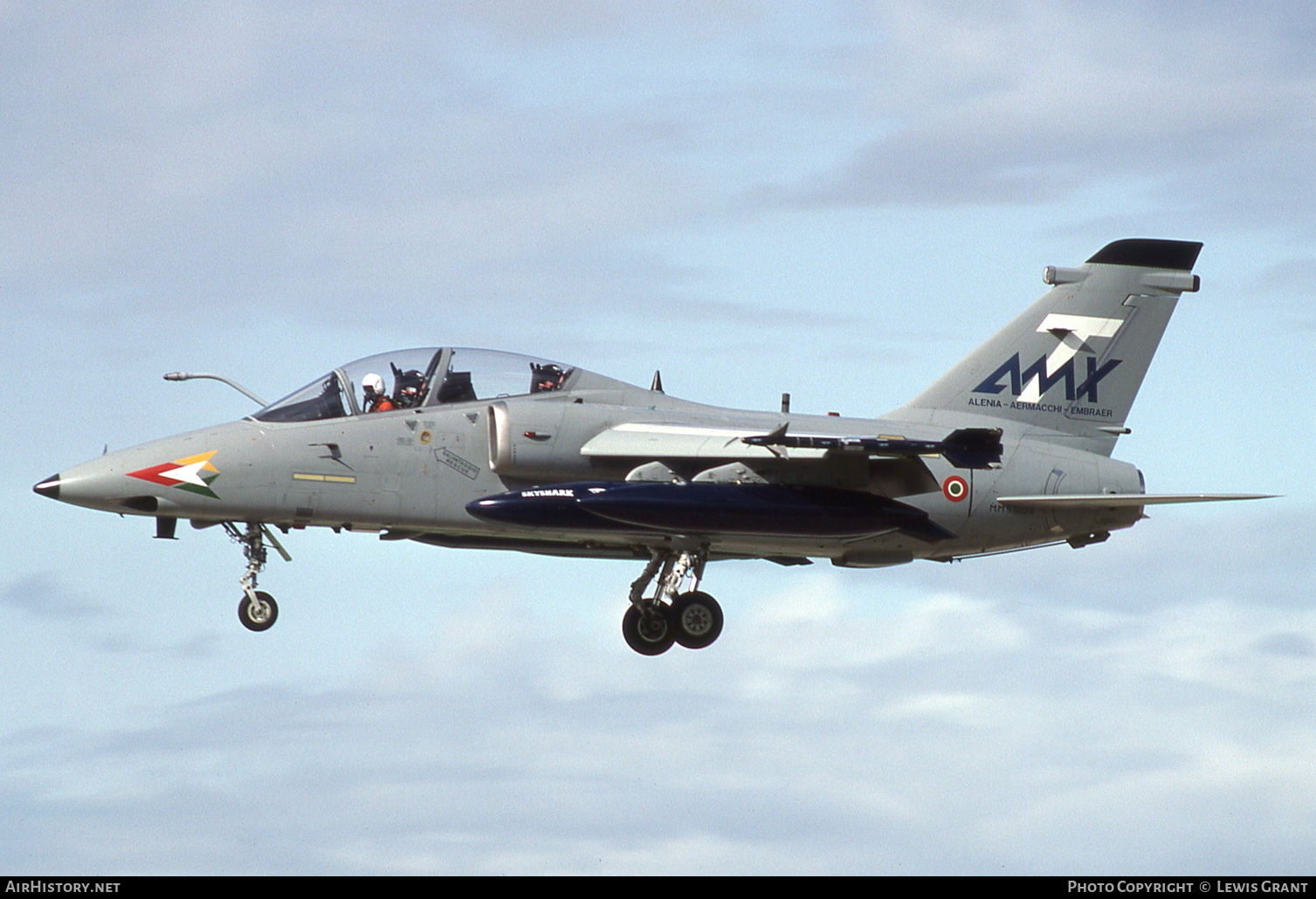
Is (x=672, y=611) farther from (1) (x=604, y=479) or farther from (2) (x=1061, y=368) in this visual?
(2) (x=1061, y=368)

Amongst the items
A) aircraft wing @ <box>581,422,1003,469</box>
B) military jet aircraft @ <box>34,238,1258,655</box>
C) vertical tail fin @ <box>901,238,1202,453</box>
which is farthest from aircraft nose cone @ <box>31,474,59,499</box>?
vertical tail fin @ <box>901,238,1202,453</box>

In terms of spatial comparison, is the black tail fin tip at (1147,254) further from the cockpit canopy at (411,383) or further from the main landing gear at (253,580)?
the main landing gear at (253,580)

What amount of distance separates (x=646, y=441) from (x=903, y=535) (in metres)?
3.62

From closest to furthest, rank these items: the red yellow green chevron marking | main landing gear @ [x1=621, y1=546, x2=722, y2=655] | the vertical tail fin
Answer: the red yellow green chevron marking, main landing gear @ [x1=621, y1=546, x2=722, y2=655], the vertical tail fin

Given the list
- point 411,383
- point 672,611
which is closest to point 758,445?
point 672,611

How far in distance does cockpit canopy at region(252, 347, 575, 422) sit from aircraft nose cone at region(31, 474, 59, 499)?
2280mm

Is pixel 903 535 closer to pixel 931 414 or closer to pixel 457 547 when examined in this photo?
pixel 931 414

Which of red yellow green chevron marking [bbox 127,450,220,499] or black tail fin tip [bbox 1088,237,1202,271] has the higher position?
black tail fin tip [bbox 1088,237,1202,271]

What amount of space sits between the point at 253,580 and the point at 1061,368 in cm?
1066

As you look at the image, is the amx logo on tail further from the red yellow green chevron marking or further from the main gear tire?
the red yellow green chevron marking

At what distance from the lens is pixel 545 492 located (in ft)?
62.2

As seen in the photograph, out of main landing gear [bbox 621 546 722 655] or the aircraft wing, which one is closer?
the aircraft wing

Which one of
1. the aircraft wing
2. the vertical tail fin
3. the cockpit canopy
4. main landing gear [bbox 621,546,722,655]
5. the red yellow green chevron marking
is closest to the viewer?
the aircraft wing

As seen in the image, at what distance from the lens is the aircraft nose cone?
18859mm
